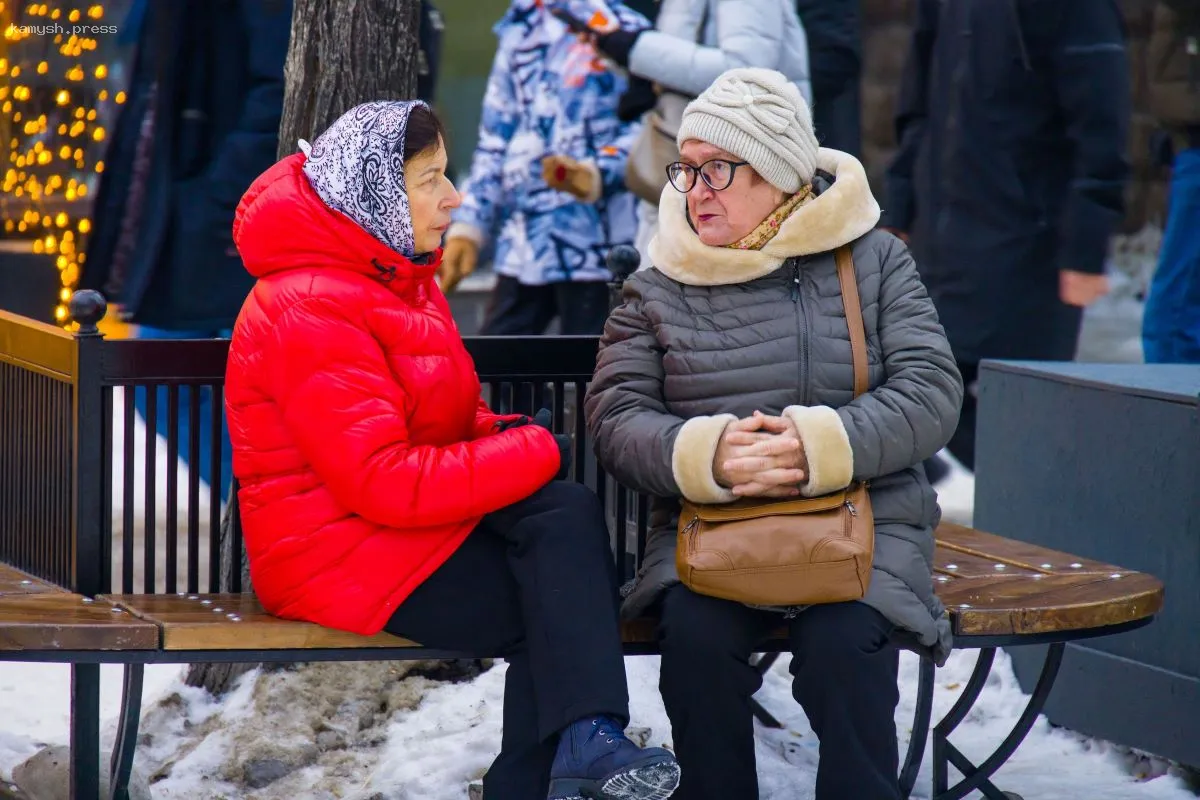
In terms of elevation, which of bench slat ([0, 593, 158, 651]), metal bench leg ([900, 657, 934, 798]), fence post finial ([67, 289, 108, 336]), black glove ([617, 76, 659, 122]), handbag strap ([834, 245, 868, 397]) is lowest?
metal bench leg ([900, 657, 934, 798])

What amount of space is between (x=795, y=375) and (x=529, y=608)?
0.69 meters

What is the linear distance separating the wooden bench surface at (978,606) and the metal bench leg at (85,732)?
0.16 m

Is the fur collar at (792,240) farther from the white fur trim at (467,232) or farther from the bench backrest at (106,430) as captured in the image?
the white fur trim at (467,232)

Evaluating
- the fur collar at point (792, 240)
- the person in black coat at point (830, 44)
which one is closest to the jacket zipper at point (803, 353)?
the fur collar at point (792, 240)

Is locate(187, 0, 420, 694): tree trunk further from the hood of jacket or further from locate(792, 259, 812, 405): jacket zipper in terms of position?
locate(792, 259, 812, 405): jacket zipper

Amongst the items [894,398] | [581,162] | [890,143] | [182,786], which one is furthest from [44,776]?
[890,143]

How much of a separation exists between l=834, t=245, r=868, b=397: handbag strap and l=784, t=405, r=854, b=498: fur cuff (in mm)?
179

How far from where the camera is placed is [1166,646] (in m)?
4.11

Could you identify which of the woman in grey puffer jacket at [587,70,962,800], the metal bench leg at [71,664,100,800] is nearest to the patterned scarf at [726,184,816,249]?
the woman in grey puffer jacket at [587,70,962,800]

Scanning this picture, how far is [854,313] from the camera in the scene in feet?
11.4

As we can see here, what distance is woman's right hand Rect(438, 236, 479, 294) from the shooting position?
6.09m

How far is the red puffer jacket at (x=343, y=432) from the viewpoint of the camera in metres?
3.17

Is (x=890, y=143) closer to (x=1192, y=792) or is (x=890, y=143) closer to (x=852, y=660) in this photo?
(x=1192, y=792)

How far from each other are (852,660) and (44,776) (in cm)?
182
